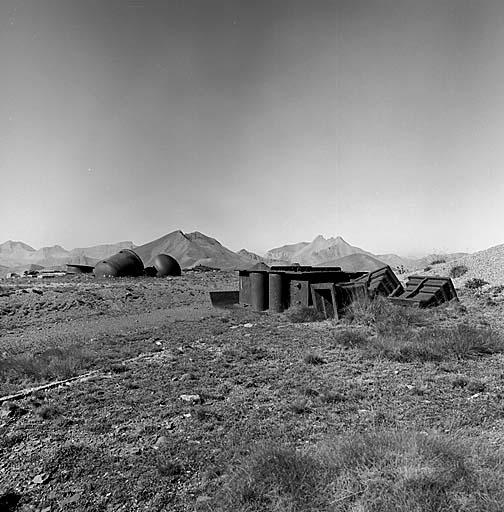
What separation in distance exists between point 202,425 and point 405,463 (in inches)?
84.5

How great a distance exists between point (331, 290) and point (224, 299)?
211 inches

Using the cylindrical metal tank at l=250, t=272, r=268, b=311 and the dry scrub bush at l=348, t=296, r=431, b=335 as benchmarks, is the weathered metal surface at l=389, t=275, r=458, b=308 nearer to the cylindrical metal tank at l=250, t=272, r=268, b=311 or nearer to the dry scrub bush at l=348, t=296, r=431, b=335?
the dry scrub bush at l=348, t=296, r=431, b=335

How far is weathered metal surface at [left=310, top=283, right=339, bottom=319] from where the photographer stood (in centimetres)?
1031

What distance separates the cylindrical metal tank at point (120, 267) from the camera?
27.5 meters

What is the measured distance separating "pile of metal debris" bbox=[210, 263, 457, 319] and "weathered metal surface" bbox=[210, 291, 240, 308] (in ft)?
3.25

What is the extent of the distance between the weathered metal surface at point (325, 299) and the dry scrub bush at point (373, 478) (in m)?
7.17

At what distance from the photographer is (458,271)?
19.6m

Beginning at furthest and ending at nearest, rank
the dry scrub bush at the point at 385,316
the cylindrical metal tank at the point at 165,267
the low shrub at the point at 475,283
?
the cylindrical metal tank at the point at 165,267 < the low shrub at the point at 475,283 < the dry scrub bush at the point at 385,316

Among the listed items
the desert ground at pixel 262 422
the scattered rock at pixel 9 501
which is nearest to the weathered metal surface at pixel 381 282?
the desert ground at pixel 262 422

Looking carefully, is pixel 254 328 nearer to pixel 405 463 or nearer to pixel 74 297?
pixel 405 463

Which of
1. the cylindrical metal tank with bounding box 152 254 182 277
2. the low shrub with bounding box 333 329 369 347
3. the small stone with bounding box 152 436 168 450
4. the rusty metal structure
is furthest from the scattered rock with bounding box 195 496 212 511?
the cylindrical metal tank with bounding box 152 254 182 277

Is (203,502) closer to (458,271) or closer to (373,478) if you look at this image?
(373,478)

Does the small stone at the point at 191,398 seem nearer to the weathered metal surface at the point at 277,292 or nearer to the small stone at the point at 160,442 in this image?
the small stone at the point at 160,442

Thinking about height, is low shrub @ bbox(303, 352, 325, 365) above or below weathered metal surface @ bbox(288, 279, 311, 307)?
below
